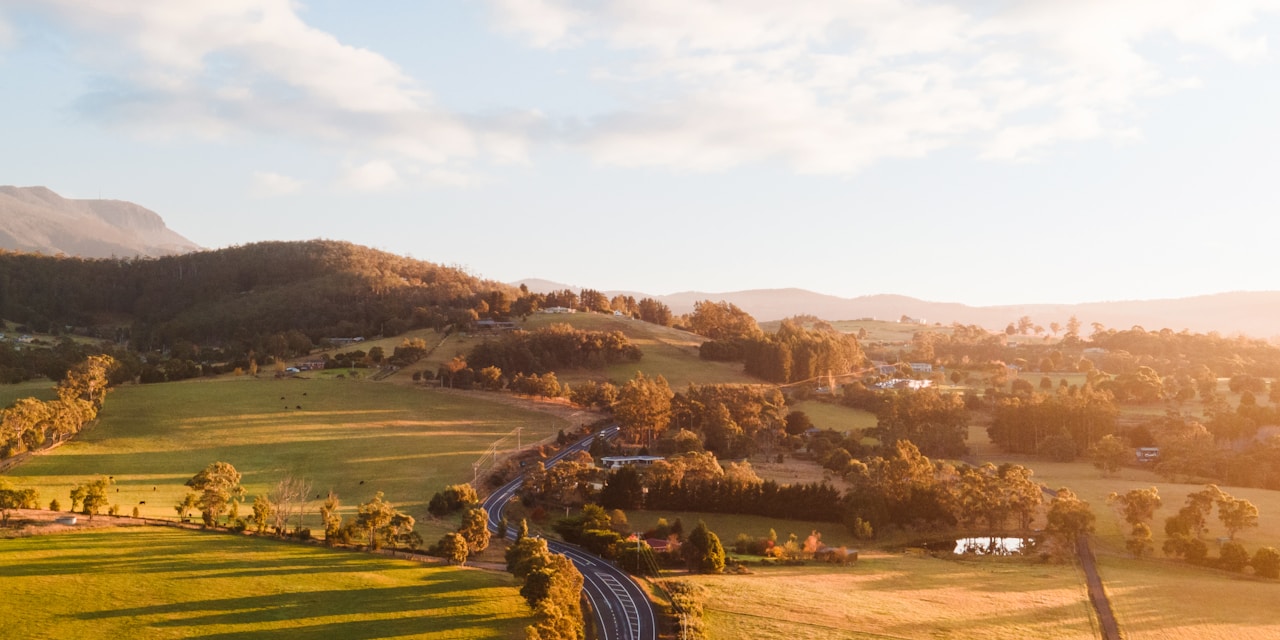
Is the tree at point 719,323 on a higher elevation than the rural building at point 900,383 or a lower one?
higher

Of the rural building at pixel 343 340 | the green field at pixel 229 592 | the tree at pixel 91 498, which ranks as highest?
the rural building at pixel 343 340

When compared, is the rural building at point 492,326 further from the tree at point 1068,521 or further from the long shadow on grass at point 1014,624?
the long shadow on grass at point 1014,624

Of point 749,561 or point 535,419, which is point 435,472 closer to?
point 535,419

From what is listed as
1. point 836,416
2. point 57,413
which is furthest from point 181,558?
point 836,416

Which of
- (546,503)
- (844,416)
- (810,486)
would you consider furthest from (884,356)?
(546,503)

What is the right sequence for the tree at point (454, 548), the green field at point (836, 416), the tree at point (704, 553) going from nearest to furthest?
the tree at point (454, 548) → the tree at point (704, 553) → the green field at point (836, 416)

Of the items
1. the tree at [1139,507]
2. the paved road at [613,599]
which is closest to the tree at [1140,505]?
the tree at [1139,507]
